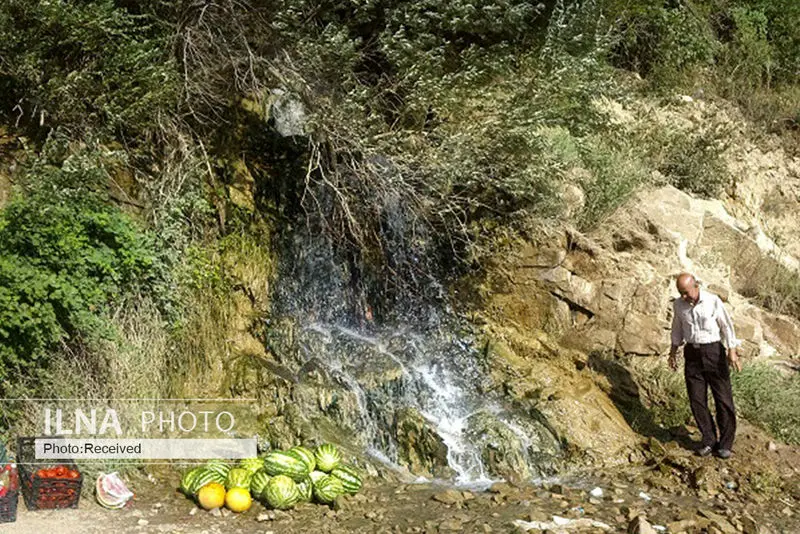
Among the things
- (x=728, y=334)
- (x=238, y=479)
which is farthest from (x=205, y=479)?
(x=728, y=334)

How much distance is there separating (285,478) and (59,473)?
1587mm

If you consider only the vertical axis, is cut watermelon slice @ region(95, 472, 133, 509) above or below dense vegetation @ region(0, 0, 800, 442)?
below

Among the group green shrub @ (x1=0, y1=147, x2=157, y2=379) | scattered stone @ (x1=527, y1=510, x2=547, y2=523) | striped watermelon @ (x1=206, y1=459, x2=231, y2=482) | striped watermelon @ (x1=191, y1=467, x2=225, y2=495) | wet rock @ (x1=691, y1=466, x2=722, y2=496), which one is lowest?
scattered stone @ (x1=527, y1=510, x2=547, y2=523)

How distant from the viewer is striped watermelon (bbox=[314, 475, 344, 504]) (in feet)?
19.2

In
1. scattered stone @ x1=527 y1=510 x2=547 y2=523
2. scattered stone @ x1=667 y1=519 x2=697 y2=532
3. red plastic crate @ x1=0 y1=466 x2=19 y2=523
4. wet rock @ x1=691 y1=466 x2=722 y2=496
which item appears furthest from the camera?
wet rock @ x1=691 y1=466 x2=722 y2=496

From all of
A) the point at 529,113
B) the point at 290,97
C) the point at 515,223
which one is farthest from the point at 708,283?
the point at 290,97

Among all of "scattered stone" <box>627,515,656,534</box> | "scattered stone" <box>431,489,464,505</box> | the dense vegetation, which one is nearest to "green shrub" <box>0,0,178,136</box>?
the dense vegetation

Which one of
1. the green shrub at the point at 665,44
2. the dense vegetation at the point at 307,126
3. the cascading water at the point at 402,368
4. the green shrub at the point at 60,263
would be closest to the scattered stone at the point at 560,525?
the cascading water at the point at 402,368

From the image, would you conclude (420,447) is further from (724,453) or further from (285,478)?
(724,453)

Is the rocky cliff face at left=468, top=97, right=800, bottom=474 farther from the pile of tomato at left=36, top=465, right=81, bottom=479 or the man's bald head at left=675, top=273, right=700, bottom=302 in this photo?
the pile of tomato at left=36, top=465, right=81, bottom=479

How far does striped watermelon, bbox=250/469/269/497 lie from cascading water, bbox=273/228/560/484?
49.6 inches

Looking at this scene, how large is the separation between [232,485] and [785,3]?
474 inches

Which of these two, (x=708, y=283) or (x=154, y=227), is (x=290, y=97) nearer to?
(x=154, y=227)

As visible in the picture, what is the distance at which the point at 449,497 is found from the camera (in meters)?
5.99
